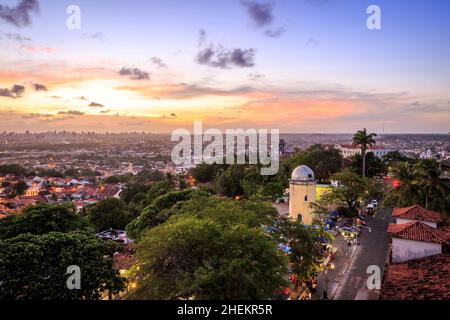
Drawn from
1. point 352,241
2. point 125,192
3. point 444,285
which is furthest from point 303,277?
point 125,192

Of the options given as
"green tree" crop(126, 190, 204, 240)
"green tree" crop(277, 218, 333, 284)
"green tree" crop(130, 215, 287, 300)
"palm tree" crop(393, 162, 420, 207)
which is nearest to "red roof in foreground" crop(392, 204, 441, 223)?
"palm tree" crop(393, 162, 420, 207)

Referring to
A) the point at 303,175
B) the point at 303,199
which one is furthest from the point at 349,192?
the point at 303,175

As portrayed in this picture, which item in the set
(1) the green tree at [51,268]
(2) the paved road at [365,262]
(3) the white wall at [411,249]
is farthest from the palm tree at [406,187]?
(1) the green tree at [51,268]

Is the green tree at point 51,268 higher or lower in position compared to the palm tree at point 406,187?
lower

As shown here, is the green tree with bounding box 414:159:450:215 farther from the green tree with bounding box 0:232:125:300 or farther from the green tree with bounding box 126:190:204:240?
the green tree with bounding box 0:232:125:300

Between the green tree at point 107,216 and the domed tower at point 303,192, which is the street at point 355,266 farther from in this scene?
the green tree at point 107,216
